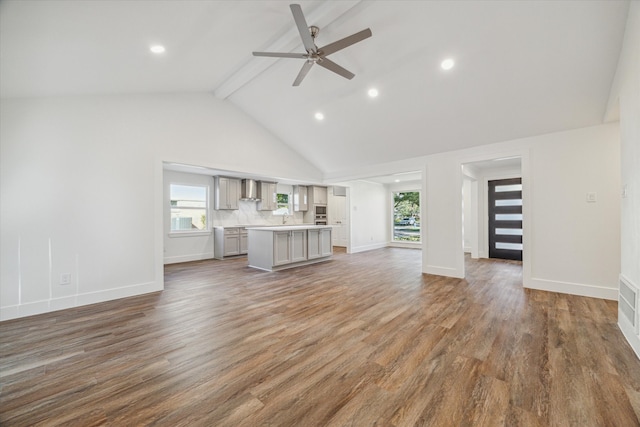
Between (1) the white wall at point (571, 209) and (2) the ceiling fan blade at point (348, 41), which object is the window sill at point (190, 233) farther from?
(1) the white wall at point (571, 209)

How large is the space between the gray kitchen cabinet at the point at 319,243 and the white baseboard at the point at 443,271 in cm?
238

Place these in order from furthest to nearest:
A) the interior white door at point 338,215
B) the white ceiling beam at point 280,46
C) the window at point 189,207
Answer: the interior white door at point 338,215
the window at point 189,207
the white ceiling beam at point 280,46

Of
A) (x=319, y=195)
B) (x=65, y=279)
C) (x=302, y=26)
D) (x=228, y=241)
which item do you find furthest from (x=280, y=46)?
(x=319, y=195)

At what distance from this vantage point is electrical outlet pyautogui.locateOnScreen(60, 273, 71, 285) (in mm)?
3214

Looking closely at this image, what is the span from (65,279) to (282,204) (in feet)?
19.5

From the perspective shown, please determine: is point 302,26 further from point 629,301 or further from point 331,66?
point 629,301

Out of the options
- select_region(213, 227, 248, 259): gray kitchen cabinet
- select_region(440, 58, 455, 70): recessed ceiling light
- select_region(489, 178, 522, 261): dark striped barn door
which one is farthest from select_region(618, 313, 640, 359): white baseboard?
select_region(213, 227, 248, 259): gray kitchen cabinet

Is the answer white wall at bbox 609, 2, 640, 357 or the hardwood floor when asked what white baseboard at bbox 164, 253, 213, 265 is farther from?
white wall at bbox 609, 2, 640, 357

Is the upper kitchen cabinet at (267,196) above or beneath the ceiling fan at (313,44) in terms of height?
beneath

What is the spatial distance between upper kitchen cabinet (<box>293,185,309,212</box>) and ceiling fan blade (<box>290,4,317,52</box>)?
605cm

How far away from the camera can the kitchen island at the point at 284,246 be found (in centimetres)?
521

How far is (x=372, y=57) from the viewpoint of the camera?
337 cm

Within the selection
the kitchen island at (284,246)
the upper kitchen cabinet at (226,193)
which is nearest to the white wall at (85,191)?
the kitchen island at (284,246)

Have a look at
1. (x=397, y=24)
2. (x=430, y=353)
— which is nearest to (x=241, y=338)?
(x=430, y=353)
